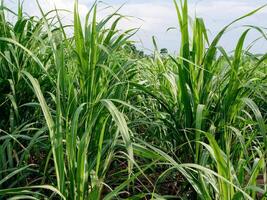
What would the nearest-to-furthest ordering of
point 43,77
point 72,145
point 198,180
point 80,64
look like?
point 72,145 < point 198,180 < point 80,64 < point 43,77

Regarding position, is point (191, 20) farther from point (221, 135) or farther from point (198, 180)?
point (198, 180)

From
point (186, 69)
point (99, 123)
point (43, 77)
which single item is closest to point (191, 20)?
point (186, 69)

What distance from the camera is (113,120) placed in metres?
1.46

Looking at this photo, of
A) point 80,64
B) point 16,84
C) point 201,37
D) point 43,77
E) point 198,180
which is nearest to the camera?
point 198,180

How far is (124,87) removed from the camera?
1521mm

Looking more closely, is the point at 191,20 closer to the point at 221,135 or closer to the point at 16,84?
the point at 221,135

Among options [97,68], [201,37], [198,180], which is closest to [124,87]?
[97,68]

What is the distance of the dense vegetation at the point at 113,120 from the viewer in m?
1.16

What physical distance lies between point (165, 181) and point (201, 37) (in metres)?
0.49

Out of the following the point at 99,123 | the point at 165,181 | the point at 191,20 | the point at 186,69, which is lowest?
the point at 165,181

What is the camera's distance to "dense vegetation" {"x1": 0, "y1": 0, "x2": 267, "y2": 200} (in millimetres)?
1156

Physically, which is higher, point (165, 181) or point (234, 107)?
point (234, 107)

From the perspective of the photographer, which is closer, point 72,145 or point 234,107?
point 72,145

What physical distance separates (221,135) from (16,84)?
2.33 feet
